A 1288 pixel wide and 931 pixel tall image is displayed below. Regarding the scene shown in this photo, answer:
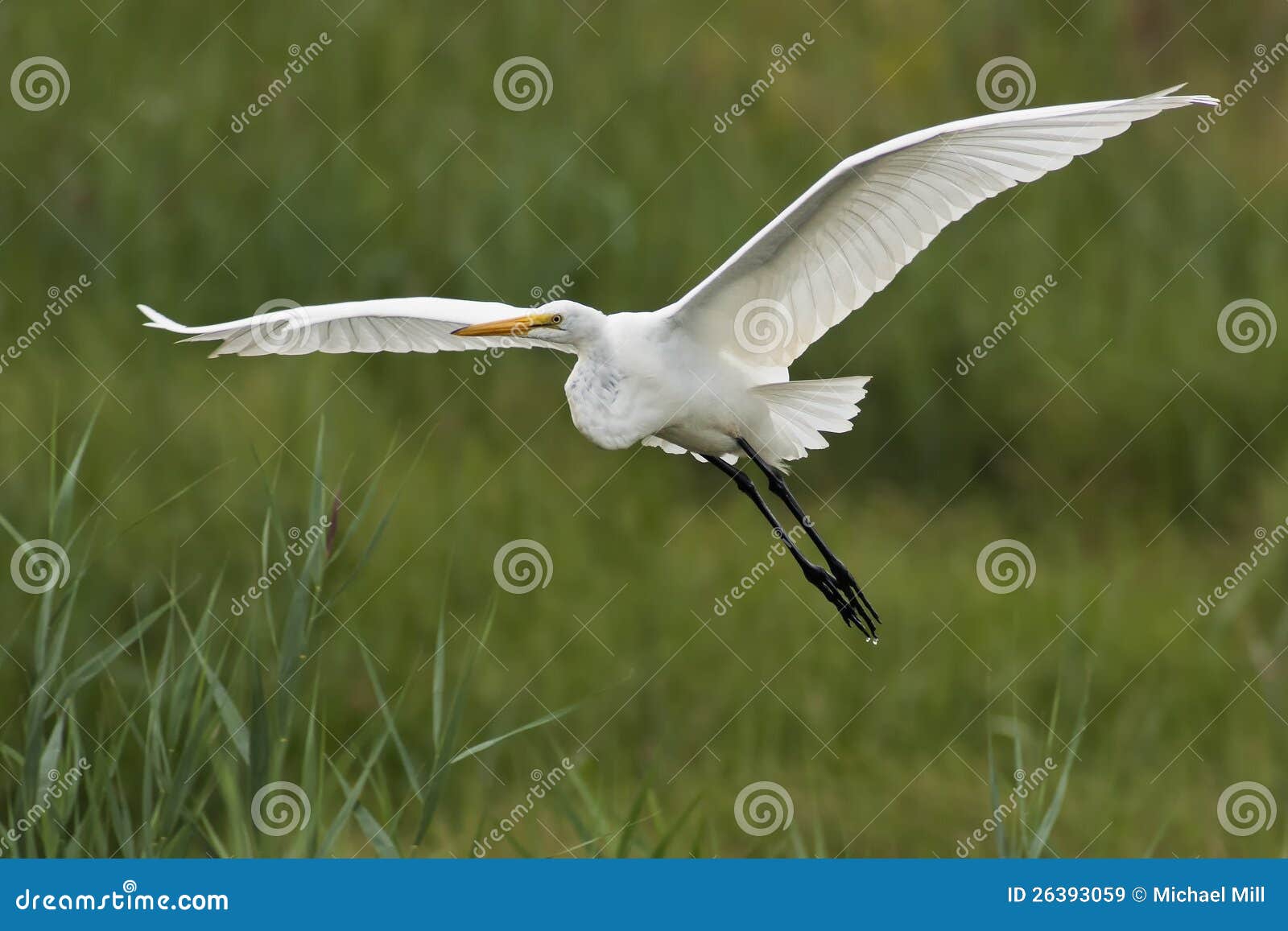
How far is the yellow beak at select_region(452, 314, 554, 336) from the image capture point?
3361mm

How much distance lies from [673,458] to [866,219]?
4848 mm

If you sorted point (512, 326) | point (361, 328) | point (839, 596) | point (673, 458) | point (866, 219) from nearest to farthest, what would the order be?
point (512, 326)
point (866, 219)
point (839, 596)
point (361, 328)
point (673, 458)

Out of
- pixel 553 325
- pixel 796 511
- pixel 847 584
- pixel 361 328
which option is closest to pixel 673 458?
pixel 361 328

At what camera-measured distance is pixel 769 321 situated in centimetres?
370

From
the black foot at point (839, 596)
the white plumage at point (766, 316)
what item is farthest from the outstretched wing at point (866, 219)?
the black foot at point (839, 596)

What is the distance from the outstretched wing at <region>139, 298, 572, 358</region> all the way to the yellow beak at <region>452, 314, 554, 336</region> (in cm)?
3

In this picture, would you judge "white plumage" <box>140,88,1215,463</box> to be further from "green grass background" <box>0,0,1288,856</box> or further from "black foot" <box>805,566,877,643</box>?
"green grass background" <box>0,0,1288,856</box>

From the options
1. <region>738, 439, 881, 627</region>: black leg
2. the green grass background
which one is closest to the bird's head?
<region>738, 439, 881, 627</region>: black leg

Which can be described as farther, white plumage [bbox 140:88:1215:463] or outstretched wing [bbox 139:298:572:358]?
outstretched wing [bbox 139:298:572:358]

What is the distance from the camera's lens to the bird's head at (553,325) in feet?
11.1

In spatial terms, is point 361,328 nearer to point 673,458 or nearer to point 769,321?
point 769,321

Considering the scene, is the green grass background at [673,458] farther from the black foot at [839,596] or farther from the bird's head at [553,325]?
the bird's head at [553,325]

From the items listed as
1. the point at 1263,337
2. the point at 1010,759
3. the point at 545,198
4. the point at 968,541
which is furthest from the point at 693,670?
the point at 1263,337

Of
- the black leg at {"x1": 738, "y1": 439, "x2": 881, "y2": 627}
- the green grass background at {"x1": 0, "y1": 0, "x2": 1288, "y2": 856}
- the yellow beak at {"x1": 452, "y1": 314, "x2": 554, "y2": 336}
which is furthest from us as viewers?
the green grass background at {"x1": 0, "y1": 0, "x2": 1288, "y2": 856}
